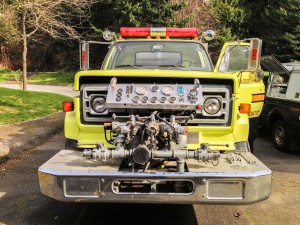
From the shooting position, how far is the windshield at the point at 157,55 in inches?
219

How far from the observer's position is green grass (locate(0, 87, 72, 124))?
10681mm

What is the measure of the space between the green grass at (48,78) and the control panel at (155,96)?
2835cm

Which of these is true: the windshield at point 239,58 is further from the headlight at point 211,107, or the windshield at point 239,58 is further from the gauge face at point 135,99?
the gauge face at point 135,99

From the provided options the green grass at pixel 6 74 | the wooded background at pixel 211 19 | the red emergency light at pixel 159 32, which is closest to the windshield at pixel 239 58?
the red emergency light at pixel 159 32

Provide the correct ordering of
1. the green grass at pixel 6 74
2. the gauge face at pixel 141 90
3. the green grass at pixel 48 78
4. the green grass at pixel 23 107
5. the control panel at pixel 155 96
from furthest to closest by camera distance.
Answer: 1. the green grass at pixel 6 74
2. the green grass at pixel 48 78
3. the green grass at pixel 23 107
4. the gauge face at pixel 141 90
5. the control panel at pixel 155 96

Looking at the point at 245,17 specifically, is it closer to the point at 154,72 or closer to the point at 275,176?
the point at 275,176

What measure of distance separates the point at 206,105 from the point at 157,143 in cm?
72

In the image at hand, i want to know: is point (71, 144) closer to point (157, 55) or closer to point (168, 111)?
point (168, 111)

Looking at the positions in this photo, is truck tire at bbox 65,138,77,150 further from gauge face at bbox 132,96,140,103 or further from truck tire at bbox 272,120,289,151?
truck tire at bbox 272,120,289,151

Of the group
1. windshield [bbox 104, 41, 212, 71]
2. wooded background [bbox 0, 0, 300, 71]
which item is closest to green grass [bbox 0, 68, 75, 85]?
wooded background [bbox 0, 0, 300, 71]

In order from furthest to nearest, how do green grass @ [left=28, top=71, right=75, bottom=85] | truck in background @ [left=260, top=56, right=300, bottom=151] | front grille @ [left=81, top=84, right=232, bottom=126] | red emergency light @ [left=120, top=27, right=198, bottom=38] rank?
green grass @ [left=28, top=71, right=75, bottom=85] → truck in background @ [left=260, top=56, right=300, bottom=151] → red emergency light @ [left=120, top=27, right=198, bottom=38] → front grille @ [left=81, top=84, right=232, bottom=126]

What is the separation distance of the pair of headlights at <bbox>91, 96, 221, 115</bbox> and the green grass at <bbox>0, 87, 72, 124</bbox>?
21.2 feet

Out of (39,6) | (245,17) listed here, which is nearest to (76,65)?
(245,17)

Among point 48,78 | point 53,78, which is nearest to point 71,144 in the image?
point 53,78
